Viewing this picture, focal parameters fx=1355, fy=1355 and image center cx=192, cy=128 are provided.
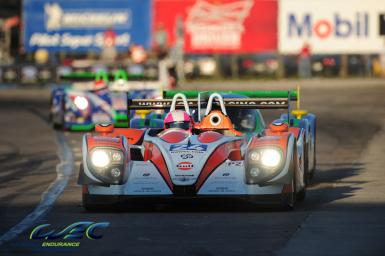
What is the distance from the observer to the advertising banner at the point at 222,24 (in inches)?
2149

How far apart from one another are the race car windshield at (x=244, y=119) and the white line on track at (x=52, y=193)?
7.21 ft

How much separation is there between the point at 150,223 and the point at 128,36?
4408 cm

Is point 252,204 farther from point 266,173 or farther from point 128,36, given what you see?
point 128,36

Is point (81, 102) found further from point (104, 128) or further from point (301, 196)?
point (301, 196)

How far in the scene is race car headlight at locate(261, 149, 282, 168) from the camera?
42.1ft

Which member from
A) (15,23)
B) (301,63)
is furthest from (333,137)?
(15,23)

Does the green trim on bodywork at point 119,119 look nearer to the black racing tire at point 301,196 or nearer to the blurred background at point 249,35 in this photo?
the black racing tire at point 301,196

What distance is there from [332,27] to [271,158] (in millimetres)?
42527

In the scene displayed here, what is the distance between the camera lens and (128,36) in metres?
55.9

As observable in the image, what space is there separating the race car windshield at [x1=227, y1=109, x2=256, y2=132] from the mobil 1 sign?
126ft

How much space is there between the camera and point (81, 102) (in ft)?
90.4

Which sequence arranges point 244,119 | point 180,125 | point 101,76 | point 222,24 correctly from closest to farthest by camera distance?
1. point 180,125
2. point 244,119
3. point 101,76
4. point 222,24

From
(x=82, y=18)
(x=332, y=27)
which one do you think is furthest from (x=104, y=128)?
(x=82, y=18)

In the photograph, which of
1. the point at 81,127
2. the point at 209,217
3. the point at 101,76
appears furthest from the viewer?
the point at 101,76
